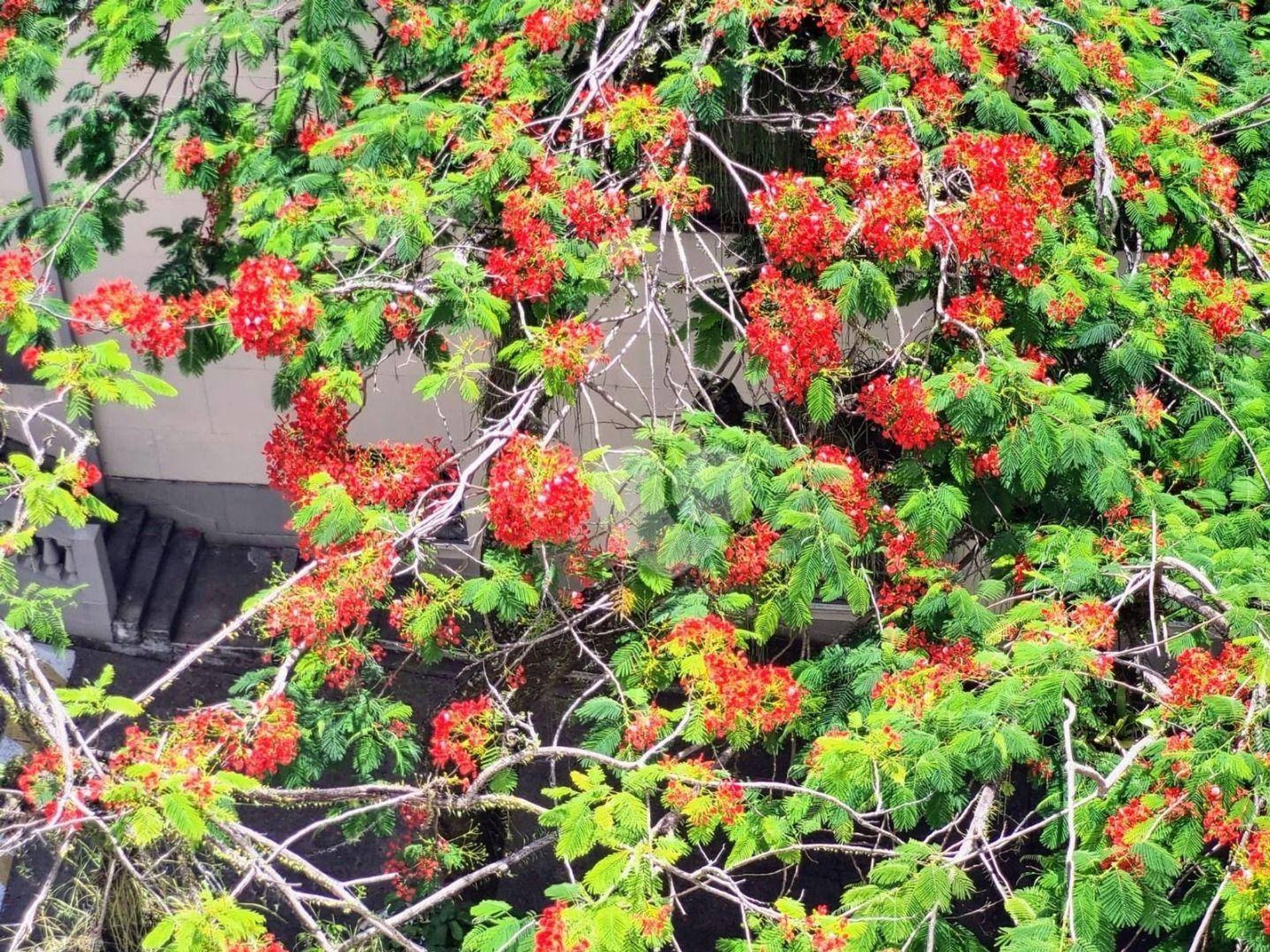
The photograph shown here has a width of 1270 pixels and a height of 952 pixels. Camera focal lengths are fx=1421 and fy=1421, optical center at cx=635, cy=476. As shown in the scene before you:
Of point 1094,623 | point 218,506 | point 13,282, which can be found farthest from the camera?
point 218,506

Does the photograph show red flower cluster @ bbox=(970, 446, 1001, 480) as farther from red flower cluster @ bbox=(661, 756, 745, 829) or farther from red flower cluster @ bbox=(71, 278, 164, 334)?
red flower cluster @ bbox=(71, 278, 164, 334)

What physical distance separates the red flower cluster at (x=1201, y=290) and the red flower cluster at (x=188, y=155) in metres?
3.47

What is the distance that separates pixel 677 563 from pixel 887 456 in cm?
104

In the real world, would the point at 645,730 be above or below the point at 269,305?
below

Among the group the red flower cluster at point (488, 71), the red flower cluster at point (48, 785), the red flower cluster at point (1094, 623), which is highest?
the red flower cluster at point (488, 71)

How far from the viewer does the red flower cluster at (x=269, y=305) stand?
4.50 meters

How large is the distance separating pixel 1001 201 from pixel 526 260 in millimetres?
1612

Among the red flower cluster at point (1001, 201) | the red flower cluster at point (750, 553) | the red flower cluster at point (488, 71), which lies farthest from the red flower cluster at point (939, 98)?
the red flower cluster at point (750, 553)

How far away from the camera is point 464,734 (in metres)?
4.70

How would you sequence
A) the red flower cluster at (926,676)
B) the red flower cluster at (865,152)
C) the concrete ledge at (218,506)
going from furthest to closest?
1. the concrete ledge at (218,506)
2. the red flower cluster at (865,152)
3. the red flower cluster at (926,676)

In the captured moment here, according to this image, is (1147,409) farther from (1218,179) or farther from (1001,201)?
(1218,179)

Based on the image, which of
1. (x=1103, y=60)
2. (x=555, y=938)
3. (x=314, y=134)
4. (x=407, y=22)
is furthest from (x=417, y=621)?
(x=1103, y=60)

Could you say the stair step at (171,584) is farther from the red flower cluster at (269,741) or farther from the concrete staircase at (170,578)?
the red flower cluster at (269,741)

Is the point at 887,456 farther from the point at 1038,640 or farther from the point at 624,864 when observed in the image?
the point at 624,864
